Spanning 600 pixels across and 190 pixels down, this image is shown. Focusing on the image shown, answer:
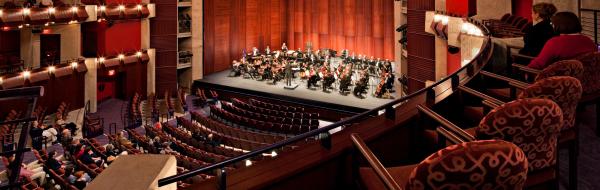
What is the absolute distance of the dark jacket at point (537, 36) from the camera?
4.46 meters

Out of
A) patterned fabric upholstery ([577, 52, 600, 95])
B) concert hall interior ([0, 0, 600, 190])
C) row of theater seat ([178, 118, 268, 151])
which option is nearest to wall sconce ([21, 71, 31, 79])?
concert hall interior ([0, 0, 600, 190])

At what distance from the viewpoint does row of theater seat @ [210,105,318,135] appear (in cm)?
1352

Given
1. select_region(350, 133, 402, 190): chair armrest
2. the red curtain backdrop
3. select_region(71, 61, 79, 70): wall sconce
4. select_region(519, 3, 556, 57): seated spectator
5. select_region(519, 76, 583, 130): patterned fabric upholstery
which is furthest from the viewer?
select_region(71, 61, 79, 70): wall sconce

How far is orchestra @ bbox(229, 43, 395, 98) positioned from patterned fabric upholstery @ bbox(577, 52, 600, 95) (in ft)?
44.7

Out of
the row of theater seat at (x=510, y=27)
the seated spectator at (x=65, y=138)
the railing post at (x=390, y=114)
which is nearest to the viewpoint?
the railing post at (x=390, y=114)

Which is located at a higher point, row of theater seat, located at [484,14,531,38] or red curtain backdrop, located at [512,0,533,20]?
red curtain backdrop, located at [512,0,533,20]

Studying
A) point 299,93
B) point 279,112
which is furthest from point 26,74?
point 299,93

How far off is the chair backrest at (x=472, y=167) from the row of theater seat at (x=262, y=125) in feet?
38.7

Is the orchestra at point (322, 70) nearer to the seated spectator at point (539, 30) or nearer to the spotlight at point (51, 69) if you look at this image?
the spotlight at point (51, 69)

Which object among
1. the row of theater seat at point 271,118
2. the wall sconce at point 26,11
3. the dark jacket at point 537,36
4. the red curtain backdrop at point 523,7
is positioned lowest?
the row of theater seat at point 271,118

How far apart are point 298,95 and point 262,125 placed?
12.9 feet

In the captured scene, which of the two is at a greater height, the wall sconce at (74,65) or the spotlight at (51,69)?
the wall sconce at (74,65)

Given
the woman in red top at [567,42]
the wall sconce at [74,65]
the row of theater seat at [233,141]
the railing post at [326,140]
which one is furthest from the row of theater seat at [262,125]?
the railing post at [326,140]

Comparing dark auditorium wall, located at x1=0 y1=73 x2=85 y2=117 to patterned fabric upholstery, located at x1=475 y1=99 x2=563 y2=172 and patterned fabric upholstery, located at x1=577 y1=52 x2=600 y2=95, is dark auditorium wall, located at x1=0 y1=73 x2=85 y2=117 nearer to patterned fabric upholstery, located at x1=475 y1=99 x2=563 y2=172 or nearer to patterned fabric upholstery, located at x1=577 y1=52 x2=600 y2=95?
patterned fabric upholstery, located at x1=577 y1=52 x2=600 y2=95
